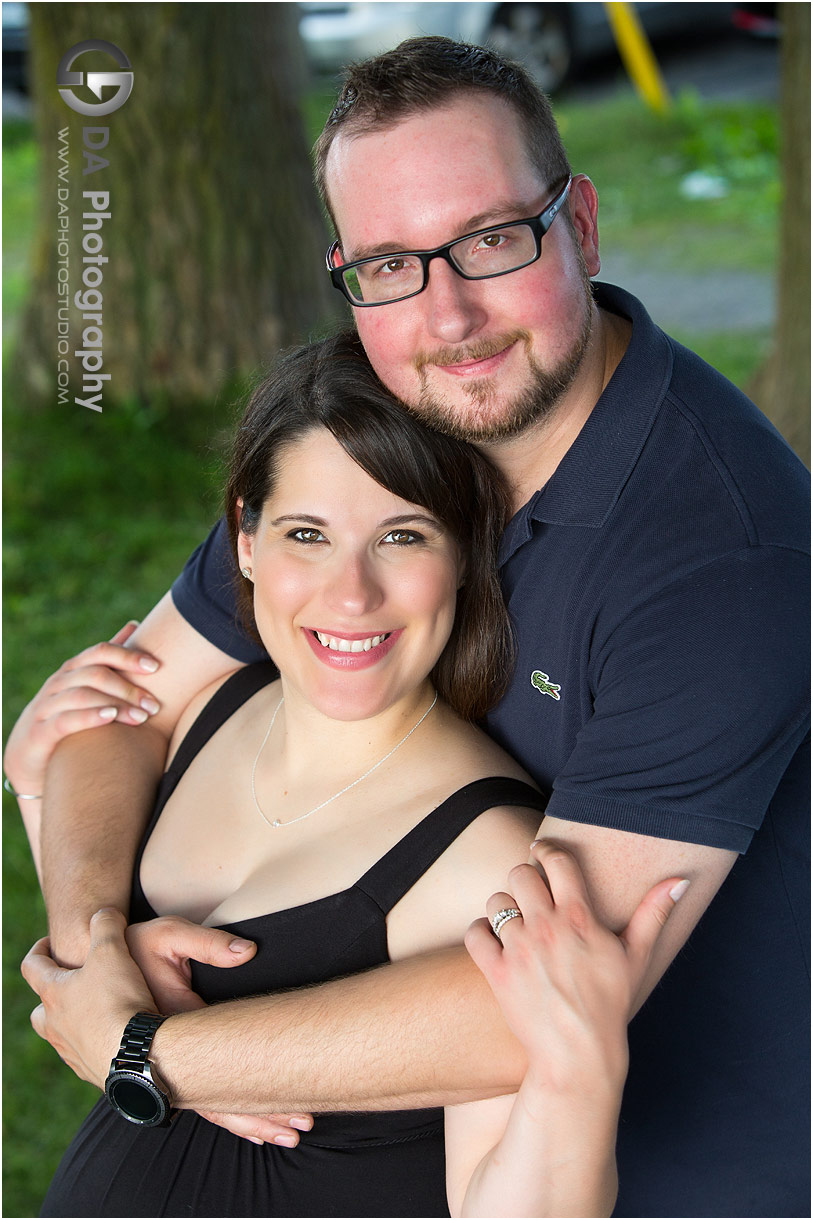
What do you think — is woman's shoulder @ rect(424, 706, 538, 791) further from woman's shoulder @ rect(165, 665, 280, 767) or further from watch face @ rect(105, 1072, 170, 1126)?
watch face @ rect(105, 1072, 170, 1126)

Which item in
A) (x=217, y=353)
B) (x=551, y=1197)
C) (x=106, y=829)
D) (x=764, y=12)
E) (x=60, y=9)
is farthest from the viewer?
(x=764, y=12)

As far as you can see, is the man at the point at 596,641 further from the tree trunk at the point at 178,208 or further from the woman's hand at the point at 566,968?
the tree trunk at the point at 178,208

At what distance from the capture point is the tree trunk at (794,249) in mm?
4496

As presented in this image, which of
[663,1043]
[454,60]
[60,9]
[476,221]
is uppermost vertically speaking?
[60,9]

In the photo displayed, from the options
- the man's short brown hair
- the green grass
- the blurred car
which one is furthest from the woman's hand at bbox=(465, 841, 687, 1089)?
the blurred car

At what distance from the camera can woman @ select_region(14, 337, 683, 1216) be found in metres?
2.12

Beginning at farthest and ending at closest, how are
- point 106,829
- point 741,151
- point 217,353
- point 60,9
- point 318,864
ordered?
point 741,151, point 217,353, point 60,9, point 106,829, point 318,864

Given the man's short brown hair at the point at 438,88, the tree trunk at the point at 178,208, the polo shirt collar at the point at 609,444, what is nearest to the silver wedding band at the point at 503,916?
the polo shirt collar at the point at 609,444

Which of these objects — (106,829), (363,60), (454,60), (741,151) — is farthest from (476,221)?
(741,151)

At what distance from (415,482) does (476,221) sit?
48 centimetres

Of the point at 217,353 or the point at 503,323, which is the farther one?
the point at 217,353

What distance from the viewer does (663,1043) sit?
221 centimetres

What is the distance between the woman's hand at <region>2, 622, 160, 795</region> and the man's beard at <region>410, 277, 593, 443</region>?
3.39ft

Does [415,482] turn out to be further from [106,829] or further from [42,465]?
[42,465]
